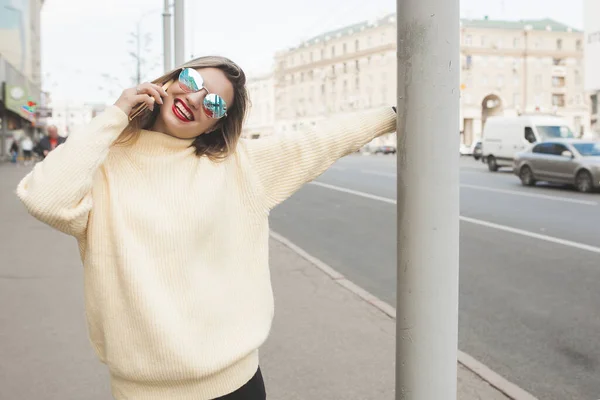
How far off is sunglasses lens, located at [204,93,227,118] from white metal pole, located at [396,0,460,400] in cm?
46

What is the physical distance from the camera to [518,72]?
91.6m

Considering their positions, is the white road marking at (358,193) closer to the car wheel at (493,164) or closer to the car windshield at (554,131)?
the car wheel at (493,164)

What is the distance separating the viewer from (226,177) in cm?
173

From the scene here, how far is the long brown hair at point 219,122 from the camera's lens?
1.72 m

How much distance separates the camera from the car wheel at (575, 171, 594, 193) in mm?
17672

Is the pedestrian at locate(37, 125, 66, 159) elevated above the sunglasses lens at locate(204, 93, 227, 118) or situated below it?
above

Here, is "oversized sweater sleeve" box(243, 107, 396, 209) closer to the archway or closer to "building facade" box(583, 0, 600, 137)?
"building facade" box(583, 0, 600, 137)

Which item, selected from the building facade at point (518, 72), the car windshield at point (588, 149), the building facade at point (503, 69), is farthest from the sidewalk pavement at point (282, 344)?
the building facade at point (518, 72)

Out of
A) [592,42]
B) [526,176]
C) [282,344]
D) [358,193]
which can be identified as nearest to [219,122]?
[282,344]

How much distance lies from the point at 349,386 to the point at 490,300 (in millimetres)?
2889

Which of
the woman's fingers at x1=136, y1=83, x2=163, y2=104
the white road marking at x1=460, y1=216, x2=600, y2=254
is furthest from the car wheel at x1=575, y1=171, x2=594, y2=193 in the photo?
the woman's fingers at x1=136, y1=83, x2=163, y2=104

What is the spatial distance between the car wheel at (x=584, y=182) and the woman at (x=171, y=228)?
17.6m

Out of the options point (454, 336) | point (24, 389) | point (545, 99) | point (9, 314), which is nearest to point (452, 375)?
point (454, 336)

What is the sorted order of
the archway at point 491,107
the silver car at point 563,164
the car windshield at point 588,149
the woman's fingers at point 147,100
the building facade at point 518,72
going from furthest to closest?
the archway at point 491,107 < the building facade at point 518,72 < the car windshield at point 588,149 < the silver car at point 563,164 < the woman's fingers at point 147,100
